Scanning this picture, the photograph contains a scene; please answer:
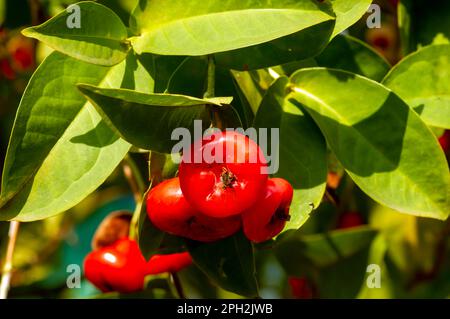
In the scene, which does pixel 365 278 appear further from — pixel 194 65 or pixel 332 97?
pixel 194 65

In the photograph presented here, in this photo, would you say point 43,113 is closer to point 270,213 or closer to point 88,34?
point 88,34

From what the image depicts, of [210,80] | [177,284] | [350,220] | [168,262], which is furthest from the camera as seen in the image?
[350,220]

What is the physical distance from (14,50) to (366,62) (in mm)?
1132

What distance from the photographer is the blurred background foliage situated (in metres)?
1.52

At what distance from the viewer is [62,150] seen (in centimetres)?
103

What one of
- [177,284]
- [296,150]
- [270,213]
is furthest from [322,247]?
[270,213]

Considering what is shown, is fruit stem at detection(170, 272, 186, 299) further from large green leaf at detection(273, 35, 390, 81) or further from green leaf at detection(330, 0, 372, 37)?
green leaf at detection(330, 0, 372, 37)

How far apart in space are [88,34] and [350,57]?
1.46ft

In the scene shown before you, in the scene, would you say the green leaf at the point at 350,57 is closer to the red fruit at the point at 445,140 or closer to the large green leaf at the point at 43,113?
the red fruit at the point at 445,140

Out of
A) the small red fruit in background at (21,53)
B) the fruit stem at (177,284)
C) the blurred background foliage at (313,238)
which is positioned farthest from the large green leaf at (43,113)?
the small red fruit in background at (21,53)

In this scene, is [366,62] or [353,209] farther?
[353,209]

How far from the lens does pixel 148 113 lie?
0.92m

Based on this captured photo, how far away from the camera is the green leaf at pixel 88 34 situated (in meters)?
0.93
